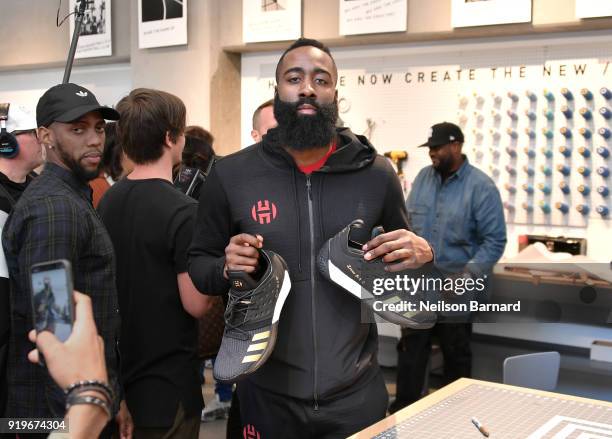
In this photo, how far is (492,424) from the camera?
2.00 metres

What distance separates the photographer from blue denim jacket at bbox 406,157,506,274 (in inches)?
172

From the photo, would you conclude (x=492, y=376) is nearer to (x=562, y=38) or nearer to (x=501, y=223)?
(x=501, y=223)

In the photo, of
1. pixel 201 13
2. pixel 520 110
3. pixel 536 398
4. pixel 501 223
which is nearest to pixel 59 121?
pixel 536 398

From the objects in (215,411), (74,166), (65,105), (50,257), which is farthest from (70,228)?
(215,411)

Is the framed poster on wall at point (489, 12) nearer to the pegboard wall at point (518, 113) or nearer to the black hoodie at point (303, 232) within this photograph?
the pegboard wall at point (518, 113)

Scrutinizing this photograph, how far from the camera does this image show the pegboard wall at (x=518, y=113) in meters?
4.96

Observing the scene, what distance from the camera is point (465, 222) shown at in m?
4.41

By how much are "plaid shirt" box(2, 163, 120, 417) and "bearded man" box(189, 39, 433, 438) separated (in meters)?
0.29

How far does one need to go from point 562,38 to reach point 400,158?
1.56 m

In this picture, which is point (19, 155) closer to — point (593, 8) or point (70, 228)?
point (70, 228)

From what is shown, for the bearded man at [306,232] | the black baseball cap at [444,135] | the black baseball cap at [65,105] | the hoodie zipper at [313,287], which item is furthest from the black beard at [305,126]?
the black baseball cap at [444,135]

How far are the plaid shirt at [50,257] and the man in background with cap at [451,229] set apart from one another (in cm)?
281

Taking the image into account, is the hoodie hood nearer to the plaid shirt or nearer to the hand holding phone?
the plaid shirt

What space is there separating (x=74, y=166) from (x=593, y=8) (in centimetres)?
400
